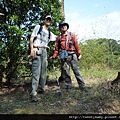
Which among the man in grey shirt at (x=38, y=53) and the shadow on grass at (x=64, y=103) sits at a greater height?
the man in grey shirt at (x=38, y=53)

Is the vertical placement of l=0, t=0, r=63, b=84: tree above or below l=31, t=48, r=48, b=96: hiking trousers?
above

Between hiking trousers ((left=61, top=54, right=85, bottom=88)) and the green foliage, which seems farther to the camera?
the green foliage

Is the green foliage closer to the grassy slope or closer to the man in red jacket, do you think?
the grassy slope

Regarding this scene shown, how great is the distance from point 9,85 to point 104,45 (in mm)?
6178

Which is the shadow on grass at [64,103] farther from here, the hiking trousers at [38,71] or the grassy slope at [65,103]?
the hiking trousers at [38,71]

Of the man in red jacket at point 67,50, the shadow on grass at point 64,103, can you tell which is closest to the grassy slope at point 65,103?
the shadow on grass at point 64,103

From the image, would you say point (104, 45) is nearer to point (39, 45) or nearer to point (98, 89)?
point (98, 89)

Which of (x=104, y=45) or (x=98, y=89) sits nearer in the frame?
(x=98, y=89)

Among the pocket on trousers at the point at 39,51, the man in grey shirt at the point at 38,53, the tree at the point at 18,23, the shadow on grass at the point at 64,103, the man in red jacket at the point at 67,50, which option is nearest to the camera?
the shadow on grass at the point at 64,103

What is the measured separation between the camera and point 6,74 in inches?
283

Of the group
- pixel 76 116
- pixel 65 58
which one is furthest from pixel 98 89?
pixel 76 116

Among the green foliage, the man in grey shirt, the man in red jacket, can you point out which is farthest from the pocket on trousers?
the green foliage

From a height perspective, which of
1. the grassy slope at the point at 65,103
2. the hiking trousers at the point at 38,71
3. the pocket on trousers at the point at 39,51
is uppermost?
the pocket on trousers at the point at 39,51

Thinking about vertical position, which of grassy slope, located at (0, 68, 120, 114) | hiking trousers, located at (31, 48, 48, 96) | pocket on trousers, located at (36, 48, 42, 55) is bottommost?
grassy slope, located at (0, 68, 120, 114)
